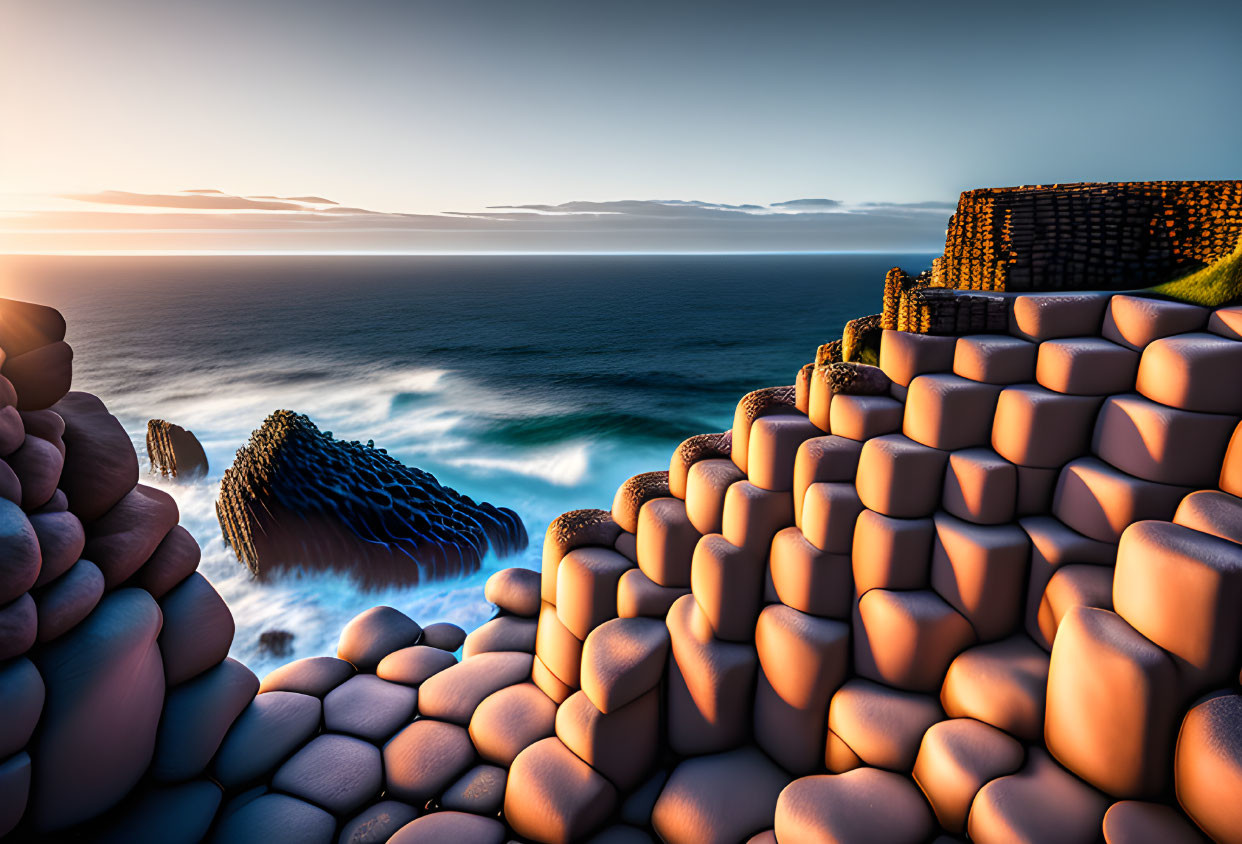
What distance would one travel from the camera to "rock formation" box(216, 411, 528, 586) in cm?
1166

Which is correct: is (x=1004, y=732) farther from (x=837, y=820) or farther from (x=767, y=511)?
(x=767, y=511)

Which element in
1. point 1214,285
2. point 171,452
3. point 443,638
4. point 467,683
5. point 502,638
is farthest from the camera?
point 171,452

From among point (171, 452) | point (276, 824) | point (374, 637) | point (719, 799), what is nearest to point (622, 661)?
point (719, 799)

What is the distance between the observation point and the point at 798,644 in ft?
15.7

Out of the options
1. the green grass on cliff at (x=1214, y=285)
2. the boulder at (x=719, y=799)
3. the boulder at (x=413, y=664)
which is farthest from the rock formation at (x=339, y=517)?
the green grass on cliff at (x=1214, y=285)

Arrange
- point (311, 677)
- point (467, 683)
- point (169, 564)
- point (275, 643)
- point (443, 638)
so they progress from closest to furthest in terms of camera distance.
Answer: point (169, 564), point (467, 683), point (311, 677), point (443, 638), point (275, 643)

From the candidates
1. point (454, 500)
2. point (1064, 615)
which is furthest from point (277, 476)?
point (1064, 615)

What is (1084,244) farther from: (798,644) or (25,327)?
(25,327)

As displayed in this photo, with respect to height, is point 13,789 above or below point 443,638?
above

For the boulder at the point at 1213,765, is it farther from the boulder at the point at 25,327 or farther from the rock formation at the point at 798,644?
the boulder at the point at 25,327

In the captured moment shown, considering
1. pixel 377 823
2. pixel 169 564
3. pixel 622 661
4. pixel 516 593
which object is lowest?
pixel 377 823

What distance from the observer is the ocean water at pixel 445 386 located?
12.0 metres

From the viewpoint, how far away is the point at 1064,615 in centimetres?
402

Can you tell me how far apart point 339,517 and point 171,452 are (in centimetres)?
903
